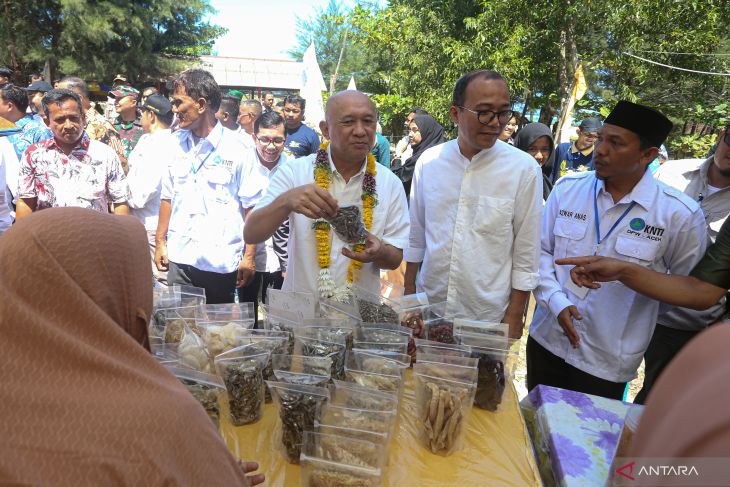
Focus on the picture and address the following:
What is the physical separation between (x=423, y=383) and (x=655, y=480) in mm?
997

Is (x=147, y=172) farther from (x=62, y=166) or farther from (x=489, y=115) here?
(x=489, y=115)

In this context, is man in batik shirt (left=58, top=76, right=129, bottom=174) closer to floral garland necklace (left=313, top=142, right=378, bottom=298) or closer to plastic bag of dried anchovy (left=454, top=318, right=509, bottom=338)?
floral garland necklace (left=313, top=142, right=378, bottom=298)

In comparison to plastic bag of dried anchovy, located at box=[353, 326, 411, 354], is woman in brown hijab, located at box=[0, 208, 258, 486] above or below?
above

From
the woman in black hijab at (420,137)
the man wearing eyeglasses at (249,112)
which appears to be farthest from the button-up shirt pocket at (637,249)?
the man wearing eyeglasses at (249,112)

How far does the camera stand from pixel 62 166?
3365mm

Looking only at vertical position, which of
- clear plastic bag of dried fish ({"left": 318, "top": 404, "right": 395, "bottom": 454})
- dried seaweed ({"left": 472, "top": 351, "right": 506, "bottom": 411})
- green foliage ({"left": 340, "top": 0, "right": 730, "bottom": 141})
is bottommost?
dried seaweed ({"left": 472, "top": 351, "right": 506, "bottom": 411})

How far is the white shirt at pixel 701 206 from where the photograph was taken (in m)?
2.68

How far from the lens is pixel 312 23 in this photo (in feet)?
130

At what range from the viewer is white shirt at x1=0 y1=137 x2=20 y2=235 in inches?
137

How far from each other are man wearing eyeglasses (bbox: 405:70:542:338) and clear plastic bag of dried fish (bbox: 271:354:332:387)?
1.12 m

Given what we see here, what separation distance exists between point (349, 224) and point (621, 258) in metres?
1.42

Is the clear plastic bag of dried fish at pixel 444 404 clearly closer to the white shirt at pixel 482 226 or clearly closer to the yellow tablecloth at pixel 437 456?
the yellow tablecloth at pixel 437 456

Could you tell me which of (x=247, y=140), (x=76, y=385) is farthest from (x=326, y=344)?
(x=247, y=140)

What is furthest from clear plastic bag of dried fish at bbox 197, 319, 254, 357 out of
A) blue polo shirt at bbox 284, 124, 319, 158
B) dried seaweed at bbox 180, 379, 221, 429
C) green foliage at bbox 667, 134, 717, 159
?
green foliage at bbox 667, 134, 717, 159
